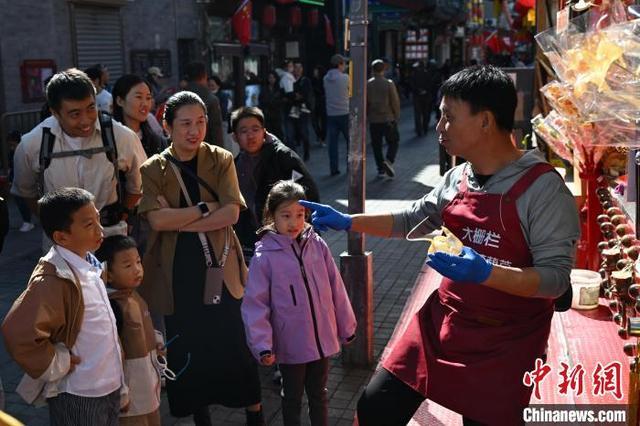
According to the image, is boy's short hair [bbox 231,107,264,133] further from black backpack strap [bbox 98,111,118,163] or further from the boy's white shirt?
the boy's white shirt

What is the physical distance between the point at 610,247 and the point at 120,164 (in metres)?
3.04

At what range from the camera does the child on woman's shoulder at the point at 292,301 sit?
3596 mm

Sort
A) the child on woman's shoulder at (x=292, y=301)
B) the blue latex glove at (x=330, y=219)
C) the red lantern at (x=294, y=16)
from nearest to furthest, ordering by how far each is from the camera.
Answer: the blue latex glove at (x=330, y=219) < the child on woman's shoulder at (x=292, y=301) < the red lantern at (x=294, y=16)

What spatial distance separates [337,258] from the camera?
7.54 meters

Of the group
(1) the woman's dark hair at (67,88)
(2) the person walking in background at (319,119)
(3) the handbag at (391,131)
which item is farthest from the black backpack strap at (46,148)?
(2) the person walking in background at (319,119)

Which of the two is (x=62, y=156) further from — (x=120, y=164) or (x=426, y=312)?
(x=426, y=312)

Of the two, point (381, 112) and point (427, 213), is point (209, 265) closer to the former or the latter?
point (427, 213)

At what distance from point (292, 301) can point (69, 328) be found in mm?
1094

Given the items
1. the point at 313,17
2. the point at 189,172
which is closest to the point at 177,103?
the point at 189,172

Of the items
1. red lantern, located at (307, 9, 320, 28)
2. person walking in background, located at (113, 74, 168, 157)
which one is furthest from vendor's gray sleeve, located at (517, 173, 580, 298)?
red lantern, located at (307, 9, 320, 28)

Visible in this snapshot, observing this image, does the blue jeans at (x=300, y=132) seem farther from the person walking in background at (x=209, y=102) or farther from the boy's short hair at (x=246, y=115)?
the boy's short hair at (x=246, y=115)

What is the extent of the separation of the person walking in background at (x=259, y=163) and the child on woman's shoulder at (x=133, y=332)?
1.32 m

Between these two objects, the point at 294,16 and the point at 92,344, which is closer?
the point at 92,344

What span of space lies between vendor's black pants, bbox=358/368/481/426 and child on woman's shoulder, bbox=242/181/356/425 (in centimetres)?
69
